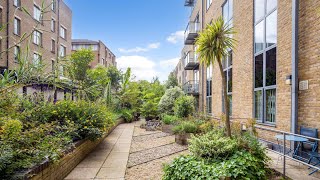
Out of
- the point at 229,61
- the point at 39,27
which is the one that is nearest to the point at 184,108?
the point at 229,61

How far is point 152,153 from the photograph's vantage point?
25.7 ft

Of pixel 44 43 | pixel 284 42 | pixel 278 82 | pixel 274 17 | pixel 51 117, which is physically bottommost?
pixel 51 117

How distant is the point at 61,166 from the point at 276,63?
23.9 feet

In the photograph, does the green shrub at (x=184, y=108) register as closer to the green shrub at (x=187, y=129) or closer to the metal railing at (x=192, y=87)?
the green shrub at (x=187, y=129)

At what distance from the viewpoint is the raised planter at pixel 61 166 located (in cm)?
379

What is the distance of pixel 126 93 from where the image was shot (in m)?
20.9

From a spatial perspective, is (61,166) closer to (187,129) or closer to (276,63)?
(187,129)

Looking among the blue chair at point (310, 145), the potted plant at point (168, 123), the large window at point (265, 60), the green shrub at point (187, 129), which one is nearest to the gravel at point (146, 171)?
the green shrub at point (187, 129)

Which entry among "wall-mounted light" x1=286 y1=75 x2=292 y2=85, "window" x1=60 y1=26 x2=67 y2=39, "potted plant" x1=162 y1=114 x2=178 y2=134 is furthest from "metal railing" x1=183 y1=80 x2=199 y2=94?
"window" x1=60 y1=26 x2=67 y2=39

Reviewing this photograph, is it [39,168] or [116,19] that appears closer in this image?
[39,168]

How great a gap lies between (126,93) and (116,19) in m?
6.84

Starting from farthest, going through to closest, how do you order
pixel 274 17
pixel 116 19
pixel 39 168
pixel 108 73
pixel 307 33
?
pixel 108 73, pixel 116 19, pixel 274 17, pixel 307 33, pixel 39 168

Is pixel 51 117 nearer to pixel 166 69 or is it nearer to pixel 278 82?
pixel 278 82

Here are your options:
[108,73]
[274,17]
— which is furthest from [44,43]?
[274,17]
